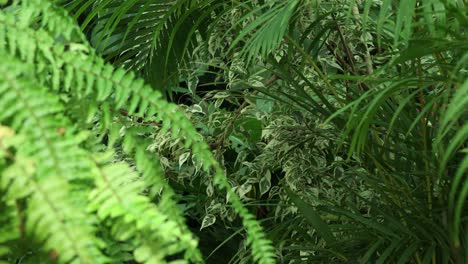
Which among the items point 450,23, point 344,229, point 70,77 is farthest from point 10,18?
point 344,229

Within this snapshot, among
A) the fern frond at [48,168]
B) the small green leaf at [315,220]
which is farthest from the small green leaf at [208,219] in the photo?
the fern frond at [48,168]

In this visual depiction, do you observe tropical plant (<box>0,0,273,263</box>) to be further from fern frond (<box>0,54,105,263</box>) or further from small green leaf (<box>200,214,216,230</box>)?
small green leaf (<box>200,214,216,230</box>)

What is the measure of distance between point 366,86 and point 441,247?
0.47 m

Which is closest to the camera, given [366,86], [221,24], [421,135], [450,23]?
[450,23]

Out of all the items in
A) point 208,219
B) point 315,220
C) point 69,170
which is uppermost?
point 69,170

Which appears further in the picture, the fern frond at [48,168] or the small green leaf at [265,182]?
the small green leaf at [265,182]

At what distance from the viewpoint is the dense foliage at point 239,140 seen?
0.42 metres

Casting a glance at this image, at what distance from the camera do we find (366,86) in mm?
1480

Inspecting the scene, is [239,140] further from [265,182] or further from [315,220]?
[315,220]

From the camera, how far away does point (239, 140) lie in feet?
6.31

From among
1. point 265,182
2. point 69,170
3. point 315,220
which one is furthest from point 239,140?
point 69,170

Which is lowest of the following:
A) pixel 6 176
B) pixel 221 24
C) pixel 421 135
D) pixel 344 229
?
pixel 344 229

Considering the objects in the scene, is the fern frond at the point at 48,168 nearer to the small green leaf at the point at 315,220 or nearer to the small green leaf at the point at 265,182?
the small green leaf at the point at 315,220

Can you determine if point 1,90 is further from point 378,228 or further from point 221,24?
point 221,24
